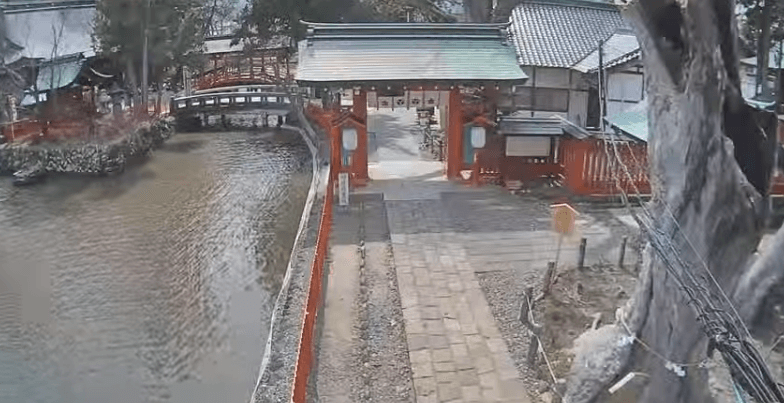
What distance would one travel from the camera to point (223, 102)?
1299 inches

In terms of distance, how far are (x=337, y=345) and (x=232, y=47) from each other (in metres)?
28.7

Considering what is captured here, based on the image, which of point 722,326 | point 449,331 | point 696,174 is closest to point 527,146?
point 449,331

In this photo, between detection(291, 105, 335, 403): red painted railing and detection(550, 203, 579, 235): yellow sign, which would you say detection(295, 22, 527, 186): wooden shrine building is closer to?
detection(291, 105, 335, 403): red painted railing

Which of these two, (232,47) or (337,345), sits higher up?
(232,47)

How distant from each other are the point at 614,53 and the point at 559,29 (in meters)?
3.40

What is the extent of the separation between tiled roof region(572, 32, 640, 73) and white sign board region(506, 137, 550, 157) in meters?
2.81

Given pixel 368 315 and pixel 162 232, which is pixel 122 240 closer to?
pixel 162 232

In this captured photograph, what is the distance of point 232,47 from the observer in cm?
3803

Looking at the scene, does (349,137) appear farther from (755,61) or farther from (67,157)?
(755,61)

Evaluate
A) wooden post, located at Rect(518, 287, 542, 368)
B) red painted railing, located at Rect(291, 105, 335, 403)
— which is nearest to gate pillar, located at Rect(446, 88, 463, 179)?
red painted railing, located at Rect(291, 105, 335, 403)

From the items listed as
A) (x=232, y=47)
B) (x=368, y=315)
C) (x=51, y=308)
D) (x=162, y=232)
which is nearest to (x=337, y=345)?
(x=368, y=315)

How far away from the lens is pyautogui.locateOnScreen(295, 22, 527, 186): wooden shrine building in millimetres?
19469

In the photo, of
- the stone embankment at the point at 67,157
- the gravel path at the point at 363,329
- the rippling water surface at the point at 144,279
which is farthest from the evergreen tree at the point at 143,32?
the gravel path at the point at 363,329

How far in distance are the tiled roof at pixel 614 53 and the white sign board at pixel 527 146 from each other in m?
2.81
